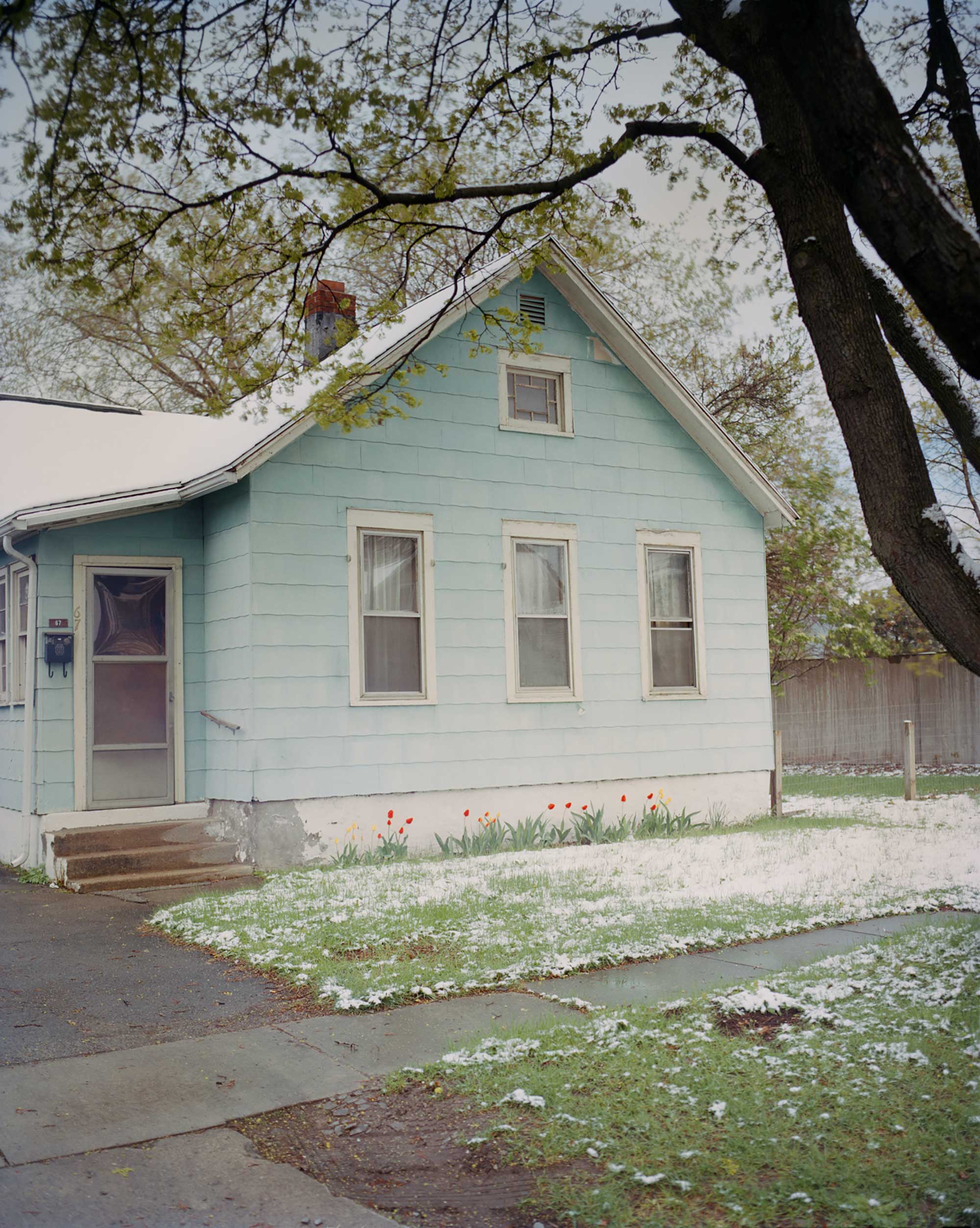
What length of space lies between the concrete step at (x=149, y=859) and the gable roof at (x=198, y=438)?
A: 2.98m

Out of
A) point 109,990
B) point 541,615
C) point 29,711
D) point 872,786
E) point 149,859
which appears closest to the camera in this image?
point 109,990

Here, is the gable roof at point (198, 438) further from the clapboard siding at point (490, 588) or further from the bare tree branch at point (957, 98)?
the bare tree branch at point (957, 98)

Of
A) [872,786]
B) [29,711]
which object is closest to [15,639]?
[29,711]

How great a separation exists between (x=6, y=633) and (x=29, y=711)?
1.67 meters

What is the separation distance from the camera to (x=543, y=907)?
784 centimetres

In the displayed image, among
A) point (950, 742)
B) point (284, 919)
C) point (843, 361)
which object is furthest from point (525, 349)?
point (950, 742)

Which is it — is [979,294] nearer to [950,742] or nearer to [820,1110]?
[820,1110]

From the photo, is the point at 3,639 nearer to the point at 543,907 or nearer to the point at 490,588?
the point at 490,588

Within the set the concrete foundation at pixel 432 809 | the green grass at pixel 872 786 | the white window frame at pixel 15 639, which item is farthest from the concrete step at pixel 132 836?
the green grass at pixel 872 786

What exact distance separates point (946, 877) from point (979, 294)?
634 centimetres

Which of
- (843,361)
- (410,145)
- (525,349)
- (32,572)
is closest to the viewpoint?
(843,361)

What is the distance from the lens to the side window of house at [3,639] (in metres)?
11.8

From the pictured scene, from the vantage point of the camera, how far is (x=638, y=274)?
21469 mm

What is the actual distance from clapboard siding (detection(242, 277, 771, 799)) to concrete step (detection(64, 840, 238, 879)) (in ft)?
2.16
